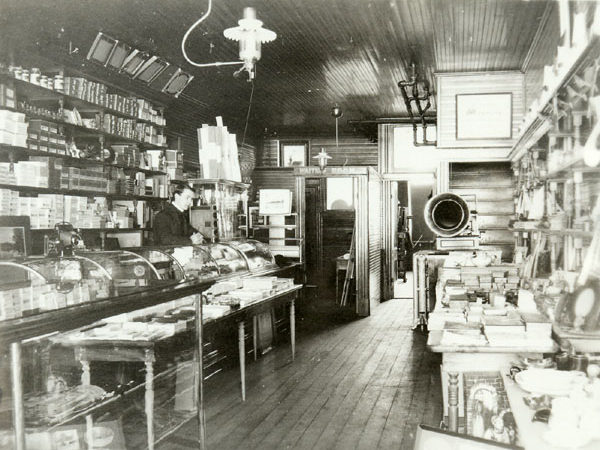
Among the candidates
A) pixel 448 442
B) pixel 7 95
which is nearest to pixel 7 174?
pixel 7 95

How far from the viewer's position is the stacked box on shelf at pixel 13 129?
591cm

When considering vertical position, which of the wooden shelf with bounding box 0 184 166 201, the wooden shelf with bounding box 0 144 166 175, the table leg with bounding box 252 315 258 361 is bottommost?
the table leg with bounding box 252 315 258 361

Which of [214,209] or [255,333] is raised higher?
[214,209]

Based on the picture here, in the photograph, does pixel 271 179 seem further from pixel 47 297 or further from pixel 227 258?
pixel 47 297

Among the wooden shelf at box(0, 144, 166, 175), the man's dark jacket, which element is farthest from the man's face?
the wooden shelf at box(0, 144, 166, 175)

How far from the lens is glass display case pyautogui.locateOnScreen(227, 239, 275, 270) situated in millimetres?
7200

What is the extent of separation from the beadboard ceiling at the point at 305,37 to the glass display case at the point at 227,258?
7.85 feet

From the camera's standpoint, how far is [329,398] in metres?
5.31

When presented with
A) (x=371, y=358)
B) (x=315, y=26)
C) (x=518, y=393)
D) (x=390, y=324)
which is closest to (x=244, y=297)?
(x=371, y=358)

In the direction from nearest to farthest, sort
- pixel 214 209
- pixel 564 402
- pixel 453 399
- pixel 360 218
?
pixel 564 402 → pixel 453 399 → pixel 214 209 → pixel 360 218

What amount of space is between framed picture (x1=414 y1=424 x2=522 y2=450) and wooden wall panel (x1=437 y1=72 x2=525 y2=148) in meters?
7.08

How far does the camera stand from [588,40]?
279cm

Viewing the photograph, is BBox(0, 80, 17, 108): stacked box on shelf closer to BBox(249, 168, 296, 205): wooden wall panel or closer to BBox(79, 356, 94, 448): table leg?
BBox(79, 356, 94, 448): table leg

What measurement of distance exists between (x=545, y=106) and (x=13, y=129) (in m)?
5.01
